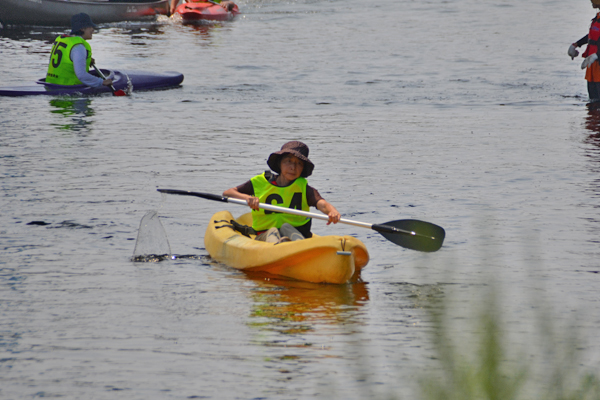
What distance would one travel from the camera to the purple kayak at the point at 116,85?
51.4 ft

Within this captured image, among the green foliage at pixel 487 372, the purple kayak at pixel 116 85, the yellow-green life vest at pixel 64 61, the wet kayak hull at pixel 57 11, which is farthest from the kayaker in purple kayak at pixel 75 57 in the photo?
the wet kayak hull at pixel 57 11

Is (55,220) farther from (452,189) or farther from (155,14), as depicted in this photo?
(155,14)

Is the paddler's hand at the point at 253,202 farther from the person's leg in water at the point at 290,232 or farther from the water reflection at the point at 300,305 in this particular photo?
the water reflection at the point at 300,305

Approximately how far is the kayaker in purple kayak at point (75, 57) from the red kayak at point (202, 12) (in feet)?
61.9

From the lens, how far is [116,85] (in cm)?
1667

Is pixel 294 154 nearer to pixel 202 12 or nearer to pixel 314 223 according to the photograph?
pixel 314 223

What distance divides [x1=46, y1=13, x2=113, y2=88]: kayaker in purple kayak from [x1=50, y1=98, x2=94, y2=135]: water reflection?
0.53 metres

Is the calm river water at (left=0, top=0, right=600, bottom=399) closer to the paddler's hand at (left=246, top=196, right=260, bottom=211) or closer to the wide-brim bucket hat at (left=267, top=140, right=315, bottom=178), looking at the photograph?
the paddler's hand at (left=246, top=196, right=260, bottom=211)

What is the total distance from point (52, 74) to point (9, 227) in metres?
8.12

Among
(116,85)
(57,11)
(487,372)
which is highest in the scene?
(57,11)

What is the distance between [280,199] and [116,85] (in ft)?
34.4

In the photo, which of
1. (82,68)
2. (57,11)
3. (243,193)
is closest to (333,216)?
(243,193)

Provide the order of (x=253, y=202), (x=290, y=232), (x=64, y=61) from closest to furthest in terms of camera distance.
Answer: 1. (x=253, y=202)
2. (x=290, y=232)
3. (x=64, y=61)

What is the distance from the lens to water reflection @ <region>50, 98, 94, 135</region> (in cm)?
1392
